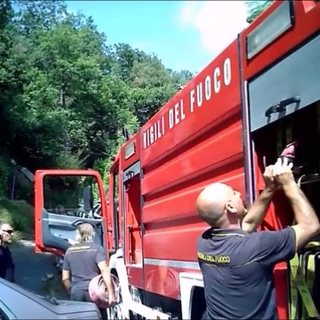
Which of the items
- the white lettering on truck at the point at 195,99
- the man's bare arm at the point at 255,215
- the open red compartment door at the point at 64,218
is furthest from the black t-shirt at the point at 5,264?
the man's bare arm at the point at 255,215

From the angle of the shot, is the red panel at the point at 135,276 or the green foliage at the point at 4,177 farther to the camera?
the green foliage at the point at 4,177

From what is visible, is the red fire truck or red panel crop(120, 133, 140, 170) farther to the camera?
red panel crop(120, 133, 140, 170)

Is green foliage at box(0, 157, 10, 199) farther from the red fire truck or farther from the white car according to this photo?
the white car

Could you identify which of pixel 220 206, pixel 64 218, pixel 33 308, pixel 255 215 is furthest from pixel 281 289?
pixel 64 218

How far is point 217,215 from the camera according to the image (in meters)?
3.26

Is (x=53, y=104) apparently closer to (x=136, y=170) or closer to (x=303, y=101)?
(x=136, y=170)

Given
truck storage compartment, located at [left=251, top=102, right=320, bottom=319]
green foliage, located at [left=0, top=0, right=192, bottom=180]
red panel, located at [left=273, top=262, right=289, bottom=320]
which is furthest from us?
green foliage, located at [left=0, top=0, right=192, bottom=180]

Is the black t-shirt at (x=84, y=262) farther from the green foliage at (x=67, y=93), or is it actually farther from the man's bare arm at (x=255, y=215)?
the green foliage at (x=67, y=93)

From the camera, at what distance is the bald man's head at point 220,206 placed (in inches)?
128

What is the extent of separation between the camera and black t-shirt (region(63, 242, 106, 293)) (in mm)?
7336

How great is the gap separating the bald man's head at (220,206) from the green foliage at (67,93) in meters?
14.7

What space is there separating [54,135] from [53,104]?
357 cm

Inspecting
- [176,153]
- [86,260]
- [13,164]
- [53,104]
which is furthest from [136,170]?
[53,104]

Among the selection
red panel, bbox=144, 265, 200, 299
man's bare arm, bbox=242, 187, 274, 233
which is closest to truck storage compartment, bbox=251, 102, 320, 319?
man's bare arm, bbox=242, 187, 274, 233
